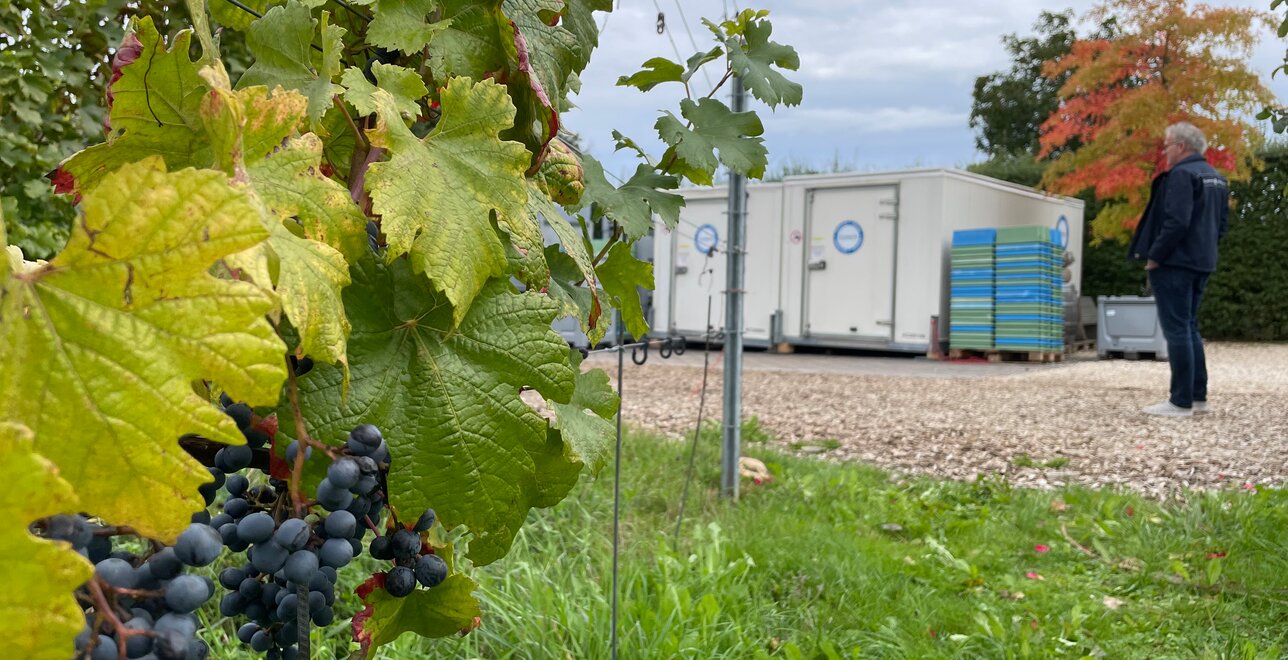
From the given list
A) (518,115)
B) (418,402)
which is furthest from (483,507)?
(518,115)

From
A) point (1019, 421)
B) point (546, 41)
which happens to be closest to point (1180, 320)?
point (1019, 421)

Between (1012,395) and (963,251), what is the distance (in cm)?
408

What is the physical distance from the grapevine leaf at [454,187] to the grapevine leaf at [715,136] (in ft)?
2.68

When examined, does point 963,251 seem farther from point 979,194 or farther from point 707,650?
Result: point 707,650

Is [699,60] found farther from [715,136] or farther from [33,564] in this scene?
[33,564]

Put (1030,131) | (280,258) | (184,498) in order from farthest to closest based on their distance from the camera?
(1030,131) < (280,258) < (184,498)

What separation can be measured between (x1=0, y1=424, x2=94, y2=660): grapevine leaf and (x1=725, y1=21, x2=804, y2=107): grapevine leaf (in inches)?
59.9

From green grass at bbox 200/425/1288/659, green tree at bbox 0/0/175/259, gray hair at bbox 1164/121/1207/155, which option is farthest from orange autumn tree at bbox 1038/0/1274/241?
green tree at bbox 0/0/175/259

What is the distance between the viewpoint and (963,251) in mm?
12203

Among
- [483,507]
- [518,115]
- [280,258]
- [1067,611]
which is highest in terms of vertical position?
[518,115]

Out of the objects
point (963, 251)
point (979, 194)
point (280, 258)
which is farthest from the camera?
point (979, 194)

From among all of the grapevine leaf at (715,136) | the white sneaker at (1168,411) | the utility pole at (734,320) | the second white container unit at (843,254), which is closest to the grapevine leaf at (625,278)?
→ the grapevine leaf at (715,136)

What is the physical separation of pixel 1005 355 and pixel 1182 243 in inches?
242

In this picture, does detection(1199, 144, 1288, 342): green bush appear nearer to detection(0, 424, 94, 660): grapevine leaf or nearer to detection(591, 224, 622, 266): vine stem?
detection(591, 224, 622, 266): vine stem
